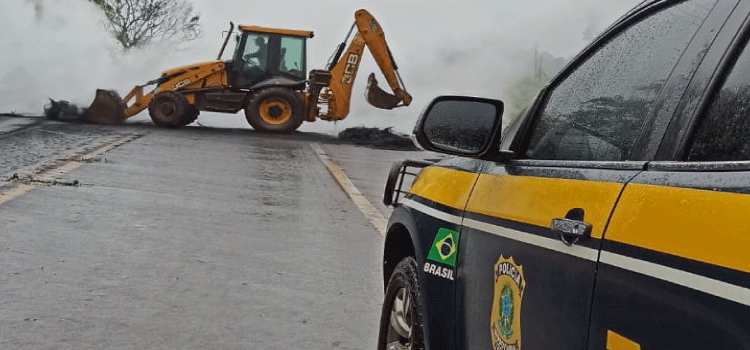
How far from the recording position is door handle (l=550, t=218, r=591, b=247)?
238 cm

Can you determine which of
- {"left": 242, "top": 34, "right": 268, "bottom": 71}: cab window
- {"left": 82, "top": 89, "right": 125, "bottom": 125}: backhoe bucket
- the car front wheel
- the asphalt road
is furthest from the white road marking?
{"left": 82, "top": 89, "right": 125, "bottom": 125}: backhoe bucket

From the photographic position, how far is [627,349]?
2.13 metres

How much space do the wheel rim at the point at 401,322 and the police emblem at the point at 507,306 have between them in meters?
0.91

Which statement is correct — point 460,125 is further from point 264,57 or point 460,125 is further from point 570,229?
point 264,57

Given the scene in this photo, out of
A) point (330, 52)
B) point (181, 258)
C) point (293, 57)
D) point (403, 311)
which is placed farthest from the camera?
point (330, 52)

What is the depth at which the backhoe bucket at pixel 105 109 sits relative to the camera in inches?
1100

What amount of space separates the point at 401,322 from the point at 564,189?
62.5 inches

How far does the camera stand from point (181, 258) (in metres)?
7.48

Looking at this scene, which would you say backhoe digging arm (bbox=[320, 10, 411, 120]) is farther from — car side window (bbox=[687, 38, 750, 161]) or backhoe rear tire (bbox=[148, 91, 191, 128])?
car side window (bbox=[687, 38, 750, 161])

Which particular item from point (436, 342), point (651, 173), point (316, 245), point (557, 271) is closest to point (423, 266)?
point (436, 342)

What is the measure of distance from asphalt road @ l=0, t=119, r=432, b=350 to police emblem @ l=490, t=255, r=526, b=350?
2384 millimetres

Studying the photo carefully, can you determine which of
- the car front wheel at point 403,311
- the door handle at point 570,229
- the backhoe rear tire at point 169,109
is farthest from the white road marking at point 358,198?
the backhoe rear tire at point 169,109

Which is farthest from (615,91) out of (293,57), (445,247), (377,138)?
(293,57)

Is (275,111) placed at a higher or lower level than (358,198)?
higher
